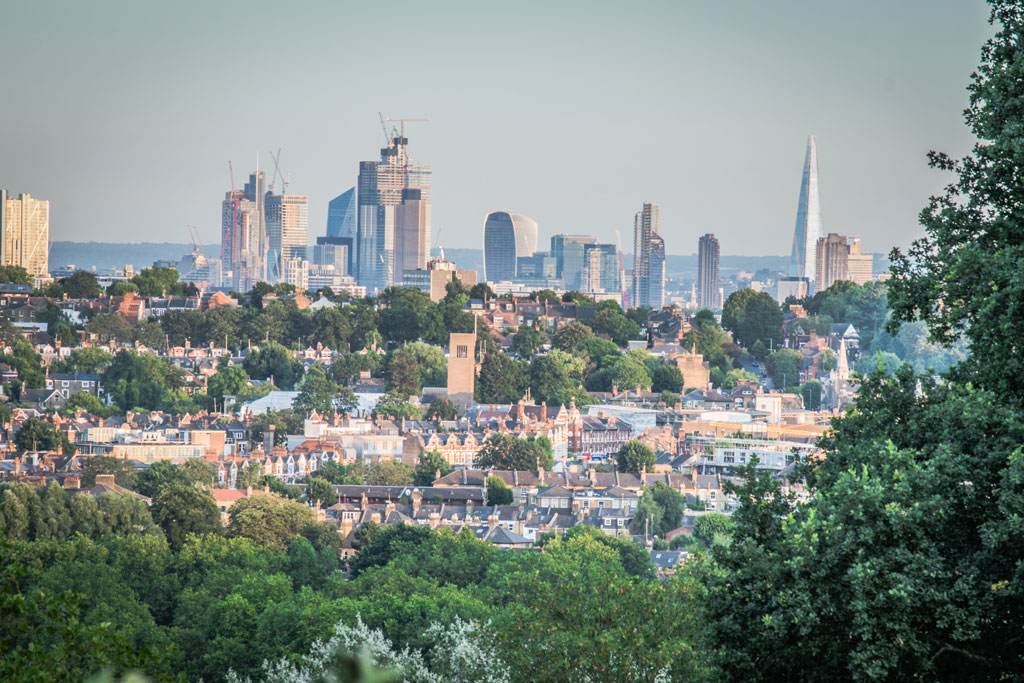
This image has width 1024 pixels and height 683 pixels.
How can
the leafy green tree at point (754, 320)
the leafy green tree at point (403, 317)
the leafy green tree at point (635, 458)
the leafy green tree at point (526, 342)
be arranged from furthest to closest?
the leafy green tree at point (754, 320) < the leafy green tree at point (403, 317) < the leafy green tree at point (526, 342) < the leafy green tree at point (635, 458)

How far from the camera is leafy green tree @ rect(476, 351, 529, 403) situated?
71.4 m

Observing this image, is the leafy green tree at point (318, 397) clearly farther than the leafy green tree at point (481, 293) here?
No

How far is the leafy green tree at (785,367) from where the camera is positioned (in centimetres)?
8106

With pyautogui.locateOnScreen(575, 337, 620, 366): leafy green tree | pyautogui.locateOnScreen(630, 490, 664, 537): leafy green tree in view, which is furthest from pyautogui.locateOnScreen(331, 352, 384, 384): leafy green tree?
pyautogui.locateOnScreen(630, 490, 664, 537): leafy green tree

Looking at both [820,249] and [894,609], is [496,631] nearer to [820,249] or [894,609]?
[894,609]

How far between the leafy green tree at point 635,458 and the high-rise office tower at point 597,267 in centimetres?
14253

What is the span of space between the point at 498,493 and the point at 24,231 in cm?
9459

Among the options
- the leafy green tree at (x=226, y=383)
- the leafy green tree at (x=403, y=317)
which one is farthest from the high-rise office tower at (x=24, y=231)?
the leafy green tree at (x=226, y=383)

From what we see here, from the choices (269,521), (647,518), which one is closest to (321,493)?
(269,521)

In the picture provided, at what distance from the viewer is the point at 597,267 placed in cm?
19738

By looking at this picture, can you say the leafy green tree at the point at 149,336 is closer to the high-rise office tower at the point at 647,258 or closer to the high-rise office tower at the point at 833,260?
the high-rise office tower at the point at 833,260

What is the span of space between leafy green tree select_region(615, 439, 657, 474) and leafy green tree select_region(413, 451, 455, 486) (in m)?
5.83

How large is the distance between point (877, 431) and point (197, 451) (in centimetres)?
4769

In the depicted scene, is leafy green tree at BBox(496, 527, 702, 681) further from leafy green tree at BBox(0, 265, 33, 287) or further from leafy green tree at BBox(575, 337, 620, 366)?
leafy green tree at BBox(0, 265, 33, 287)
